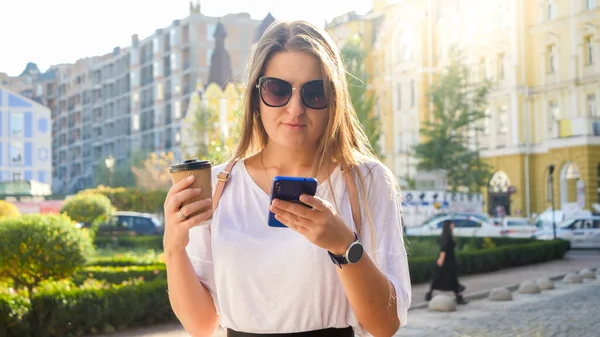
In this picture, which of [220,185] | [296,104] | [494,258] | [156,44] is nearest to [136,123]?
[156,44]

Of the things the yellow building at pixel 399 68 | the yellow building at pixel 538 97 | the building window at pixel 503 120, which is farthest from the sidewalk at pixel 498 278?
the yellow building at pixel 399 68

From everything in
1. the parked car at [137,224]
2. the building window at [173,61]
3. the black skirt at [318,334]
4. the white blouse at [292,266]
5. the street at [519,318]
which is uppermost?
the building window at [173,61]

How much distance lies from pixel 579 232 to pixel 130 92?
76.3 meters

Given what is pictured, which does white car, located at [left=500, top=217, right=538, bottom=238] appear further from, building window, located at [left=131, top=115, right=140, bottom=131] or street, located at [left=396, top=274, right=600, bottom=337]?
building window, located at [left=131, top=115, right=140, bottom=131]

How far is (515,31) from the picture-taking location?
152 ft

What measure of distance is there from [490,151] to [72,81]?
265ft

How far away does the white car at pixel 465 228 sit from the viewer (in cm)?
3112

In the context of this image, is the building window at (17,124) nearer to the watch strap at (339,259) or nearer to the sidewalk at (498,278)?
the sidewalk at (498,278)

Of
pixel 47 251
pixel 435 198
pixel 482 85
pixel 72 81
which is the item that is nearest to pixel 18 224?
pixel 47 251

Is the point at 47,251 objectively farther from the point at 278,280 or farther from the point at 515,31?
the point at 515,31

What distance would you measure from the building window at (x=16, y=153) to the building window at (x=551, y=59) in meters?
53.9

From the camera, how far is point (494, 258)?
21938 millimetres

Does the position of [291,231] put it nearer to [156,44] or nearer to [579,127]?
[579,127]

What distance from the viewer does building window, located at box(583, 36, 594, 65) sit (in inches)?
1687
